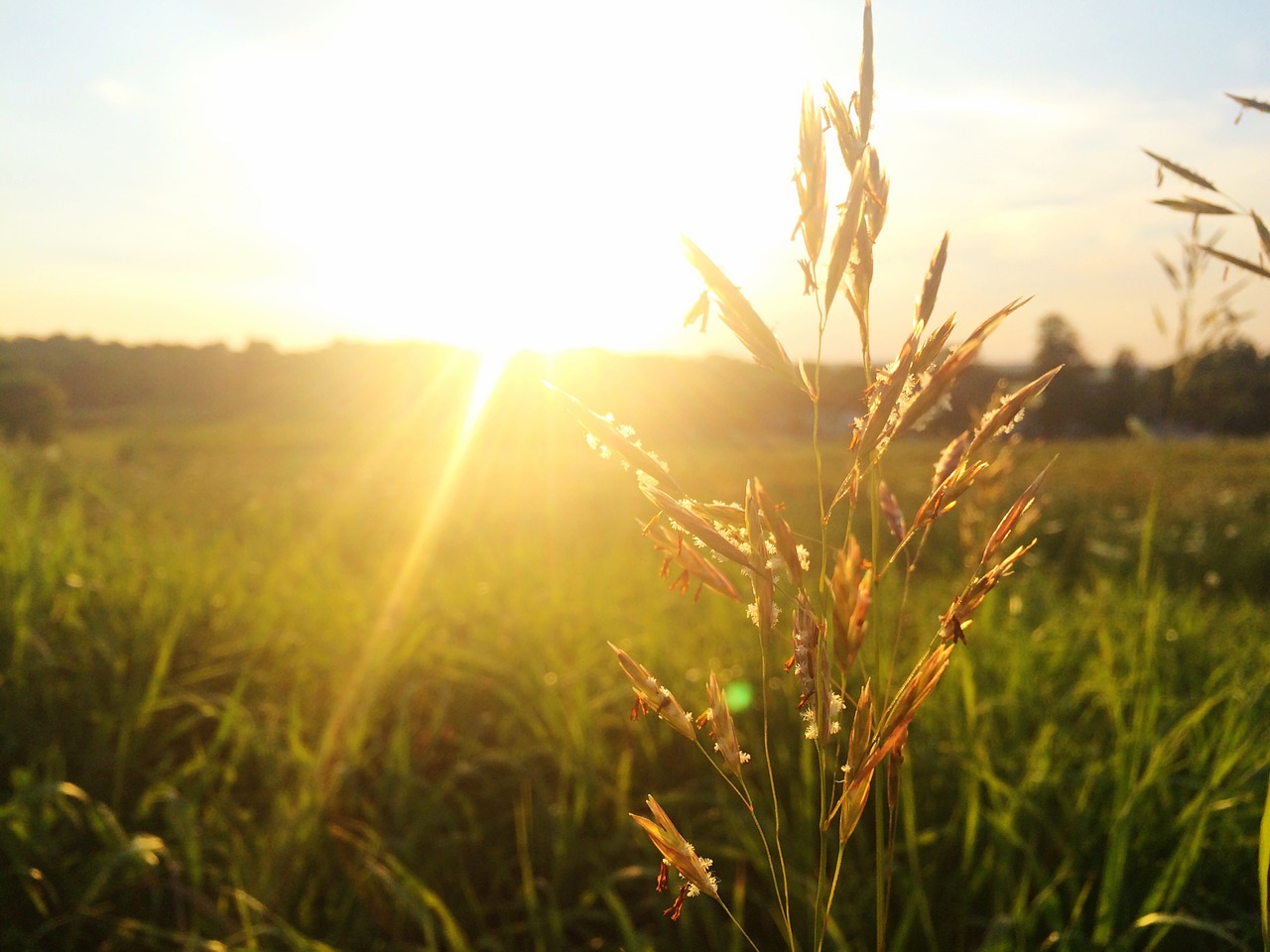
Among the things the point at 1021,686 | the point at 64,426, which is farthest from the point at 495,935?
the point at 64,426

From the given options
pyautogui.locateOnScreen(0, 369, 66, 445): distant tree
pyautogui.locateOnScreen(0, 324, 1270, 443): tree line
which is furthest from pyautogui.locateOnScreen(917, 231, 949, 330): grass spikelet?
pyautogui.locateOnScreen(0, 369, 66, 445): distant tree

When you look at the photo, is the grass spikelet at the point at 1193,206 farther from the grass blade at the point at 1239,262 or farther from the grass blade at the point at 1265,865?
the grass blade at the point at 1265,865

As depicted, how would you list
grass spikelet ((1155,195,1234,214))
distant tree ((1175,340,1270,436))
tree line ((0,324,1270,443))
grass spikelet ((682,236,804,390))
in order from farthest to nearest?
tree line ((0,324,1270,443)), distant tree ((1175,340,1270,436)), grass spikelet ((1155,195,1234,214)), grass spikelet ((682,236,804,390))

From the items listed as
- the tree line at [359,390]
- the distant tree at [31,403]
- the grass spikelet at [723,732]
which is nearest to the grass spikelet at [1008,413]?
the grass spikelet at [723,732]

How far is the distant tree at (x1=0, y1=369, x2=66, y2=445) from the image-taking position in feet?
51.9

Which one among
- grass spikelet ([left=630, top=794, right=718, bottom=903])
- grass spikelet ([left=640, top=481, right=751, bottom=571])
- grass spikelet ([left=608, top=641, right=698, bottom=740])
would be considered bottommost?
grass spikelet ([left=630, top=794, right=718, bottom=903])

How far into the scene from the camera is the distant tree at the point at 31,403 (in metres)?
15.8

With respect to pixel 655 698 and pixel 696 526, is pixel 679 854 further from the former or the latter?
pixel 696 526

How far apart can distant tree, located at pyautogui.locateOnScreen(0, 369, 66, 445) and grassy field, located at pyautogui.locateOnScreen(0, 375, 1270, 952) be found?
41.9 feet

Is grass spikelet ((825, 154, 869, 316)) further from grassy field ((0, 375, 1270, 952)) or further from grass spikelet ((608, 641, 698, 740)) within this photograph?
grassy field ((0, 375, 1270, 952))

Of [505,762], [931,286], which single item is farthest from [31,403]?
[931,286]

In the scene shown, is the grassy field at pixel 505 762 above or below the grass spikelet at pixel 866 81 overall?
below

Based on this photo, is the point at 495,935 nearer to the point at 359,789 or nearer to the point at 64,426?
the point at 359,789

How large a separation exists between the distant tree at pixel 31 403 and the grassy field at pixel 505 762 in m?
12.8
